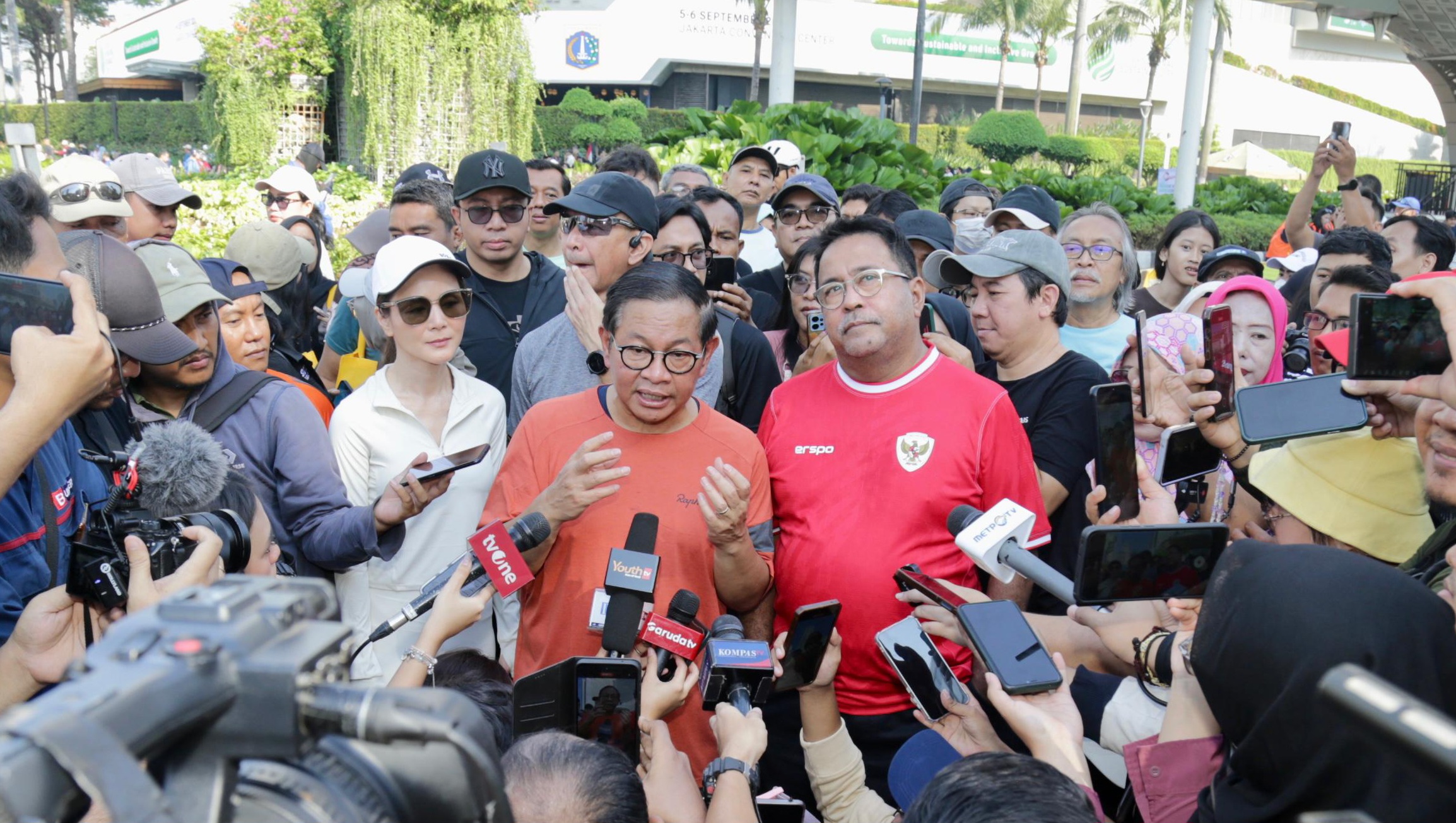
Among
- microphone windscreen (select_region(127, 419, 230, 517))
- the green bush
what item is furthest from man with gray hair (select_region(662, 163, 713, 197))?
the green bush

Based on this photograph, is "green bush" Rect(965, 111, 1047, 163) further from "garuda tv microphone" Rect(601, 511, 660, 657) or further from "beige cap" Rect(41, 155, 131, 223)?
"garuda tv microphone" Rect(601, 511, 660, 657)

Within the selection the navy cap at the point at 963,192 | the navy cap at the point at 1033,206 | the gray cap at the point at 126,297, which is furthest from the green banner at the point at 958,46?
the gray cap at the point at 126,297

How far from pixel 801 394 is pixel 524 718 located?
1.50 metres

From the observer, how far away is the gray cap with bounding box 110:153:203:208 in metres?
6.47

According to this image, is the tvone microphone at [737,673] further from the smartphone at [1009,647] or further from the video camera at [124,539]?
the video camera at [124,539]

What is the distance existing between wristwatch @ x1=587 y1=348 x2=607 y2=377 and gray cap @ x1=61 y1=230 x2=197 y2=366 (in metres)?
1.21

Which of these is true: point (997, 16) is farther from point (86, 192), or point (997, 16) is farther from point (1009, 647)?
point (1009, 647)

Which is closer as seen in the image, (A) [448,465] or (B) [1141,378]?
(A) [448,465]

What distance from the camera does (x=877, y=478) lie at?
10.3 ft

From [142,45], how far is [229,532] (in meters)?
52.0

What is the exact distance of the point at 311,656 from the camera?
3.04ft

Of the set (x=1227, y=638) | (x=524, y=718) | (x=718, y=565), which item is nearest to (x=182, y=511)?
(x=524, y=718)

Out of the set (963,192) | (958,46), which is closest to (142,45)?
(958,46)

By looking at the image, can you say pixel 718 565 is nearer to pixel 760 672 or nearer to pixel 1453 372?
pixel 760 672
